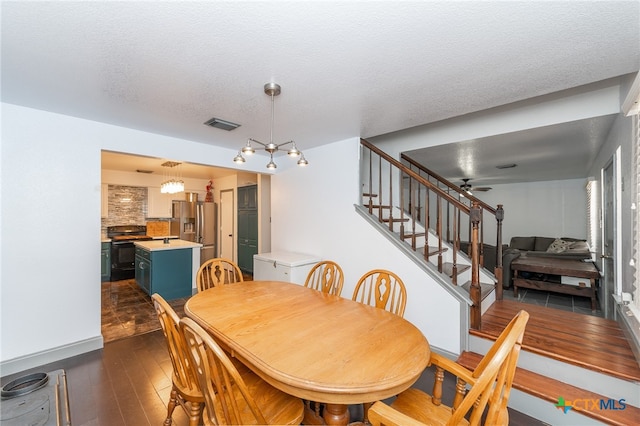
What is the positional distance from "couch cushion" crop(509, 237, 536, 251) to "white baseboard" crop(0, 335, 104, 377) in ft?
27.5

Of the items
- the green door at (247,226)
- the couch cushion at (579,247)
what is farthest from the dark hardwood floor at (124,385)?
the couch cushion at (579,247)

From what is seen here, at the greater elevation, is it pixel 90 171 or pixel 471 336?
pixel 90 171

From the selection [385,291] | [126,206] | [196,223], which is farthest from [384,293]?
[126,206]

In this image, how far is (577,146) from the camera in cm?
360

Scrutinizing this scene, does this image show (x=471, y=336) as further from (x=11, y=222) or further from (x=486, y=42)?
(x=11, y=222)

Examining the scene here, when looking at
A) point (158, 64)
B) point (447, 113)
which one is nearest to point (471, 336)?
point (447, 113)

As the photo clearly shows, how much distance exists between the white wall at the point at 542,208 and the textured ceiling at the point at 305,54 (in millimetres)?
6276

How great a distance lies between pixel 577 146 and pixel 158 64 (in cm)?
494

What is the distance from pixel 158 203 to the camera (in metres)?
6.61

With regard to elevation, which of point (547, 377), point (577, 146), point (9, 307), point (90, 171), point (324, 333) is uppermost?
point (577, 146)

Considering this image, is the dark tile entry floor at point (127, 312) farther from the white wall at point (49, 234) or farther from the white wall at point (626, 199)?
the white wall at point (626, 199)

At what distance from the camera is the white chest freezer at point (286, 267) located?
3.40 m

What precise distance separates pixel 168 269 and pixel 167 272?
0.16ft

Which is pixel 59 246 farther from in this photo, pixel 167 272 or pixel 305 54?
pixel 305 54
